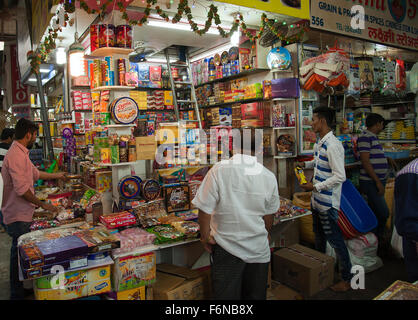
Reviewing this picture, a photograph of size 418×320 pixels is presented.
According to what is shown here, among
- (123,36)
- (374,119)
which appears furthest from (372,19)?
(123,36)

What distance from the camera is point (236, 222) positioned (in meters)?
2.49

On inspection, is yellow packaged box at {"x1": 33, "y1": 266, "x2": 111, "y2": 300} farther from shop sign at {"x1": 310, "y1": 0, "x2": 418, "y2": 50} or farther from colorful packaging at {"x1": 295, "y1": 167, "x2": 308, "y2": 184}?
shop sign at {"x1": 310, "y1": 0, "x2": 418, "y2": 50}

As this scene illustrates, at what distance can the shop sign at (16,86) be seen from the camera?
12602 mm

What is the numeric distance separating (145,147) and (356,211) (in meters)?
2.62

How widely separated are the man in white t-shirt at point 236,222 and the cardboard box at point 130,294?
728 mm

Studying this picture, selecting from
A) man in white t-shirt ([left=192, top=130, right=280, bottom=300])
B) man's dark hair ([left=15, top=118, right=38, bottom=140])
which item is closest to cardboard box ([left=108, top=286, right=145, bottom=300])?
man in white t-shirt ([left=192, top=130, right=280, bottom=300])

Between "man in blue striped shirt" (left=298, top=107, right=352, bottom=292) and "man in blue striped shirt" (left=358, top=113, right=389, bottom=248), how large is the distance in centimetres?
114

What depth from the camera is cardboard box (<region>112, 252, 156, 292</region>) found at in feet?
9.15

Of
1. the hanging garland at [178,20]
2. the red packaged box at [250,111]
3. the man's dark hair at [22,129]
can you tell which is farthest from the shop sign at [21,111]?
the man's dark hair at [22,129]

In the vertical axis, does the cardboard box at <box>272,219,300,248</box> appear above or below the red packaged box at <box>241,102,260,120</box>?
below

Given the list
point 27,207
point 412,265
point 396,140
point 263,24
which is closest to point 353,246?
point 412,265

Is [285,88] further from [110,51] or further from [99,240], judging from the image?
[99,240]
